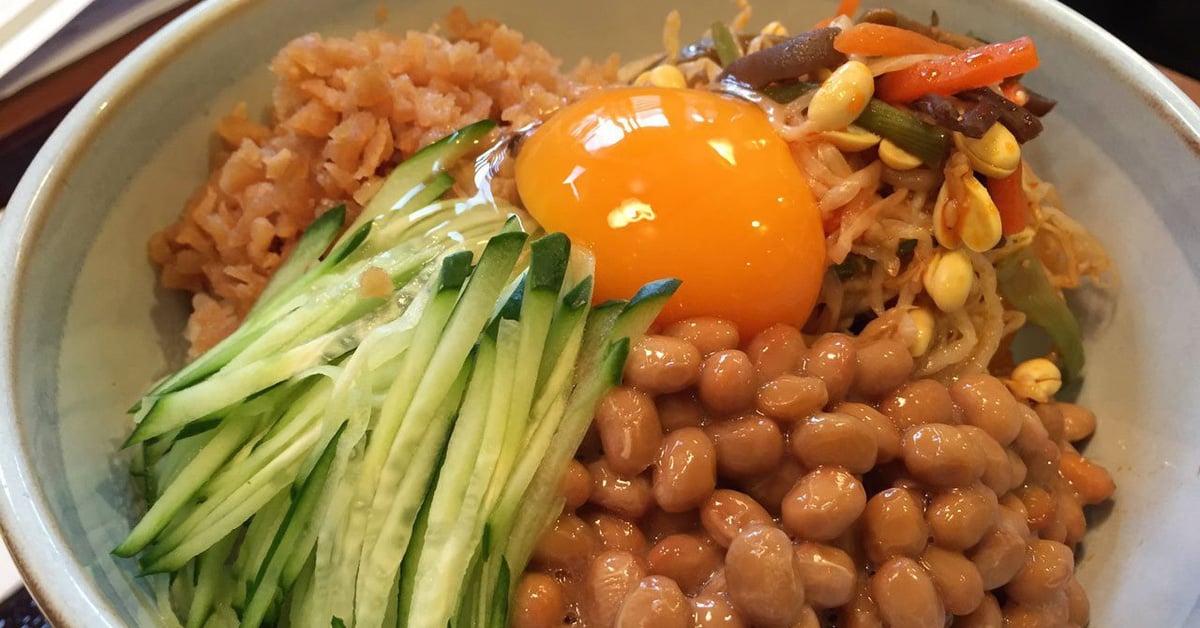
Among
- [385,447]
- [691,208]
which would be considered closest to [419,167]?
[691,208]

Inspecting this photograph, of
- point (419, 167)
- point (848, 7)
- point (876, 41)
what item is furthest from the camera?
point (848, 7)

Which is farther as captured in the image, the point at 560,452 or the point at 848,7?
the point at 848,7

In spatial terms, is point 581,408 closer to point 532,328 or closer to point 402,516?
point 532,328

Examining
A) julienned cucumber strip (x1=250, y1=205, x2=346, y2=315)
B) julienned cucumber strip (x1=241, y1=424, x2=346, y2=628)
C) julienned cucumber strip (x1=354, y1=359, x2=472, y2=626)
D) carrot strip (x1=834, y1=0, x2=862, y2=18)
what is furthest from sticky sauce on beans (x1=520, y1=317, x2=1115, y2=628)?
carrot strip (x1=834, y1=0, x2=862, y2=18)

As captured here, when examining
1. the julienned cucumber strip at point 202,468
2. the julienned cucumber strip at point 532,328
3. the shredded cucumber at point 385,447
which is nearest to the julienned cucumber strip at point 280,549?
the shredded cucumber at point 385,447

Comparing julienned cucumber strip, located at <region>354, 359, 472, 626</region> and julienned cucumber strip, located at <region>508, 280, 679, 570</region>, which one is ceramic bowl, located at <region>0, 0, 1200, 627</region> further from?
julienned cucumber strip, located at <region>508, 280, 679, 570</region>
